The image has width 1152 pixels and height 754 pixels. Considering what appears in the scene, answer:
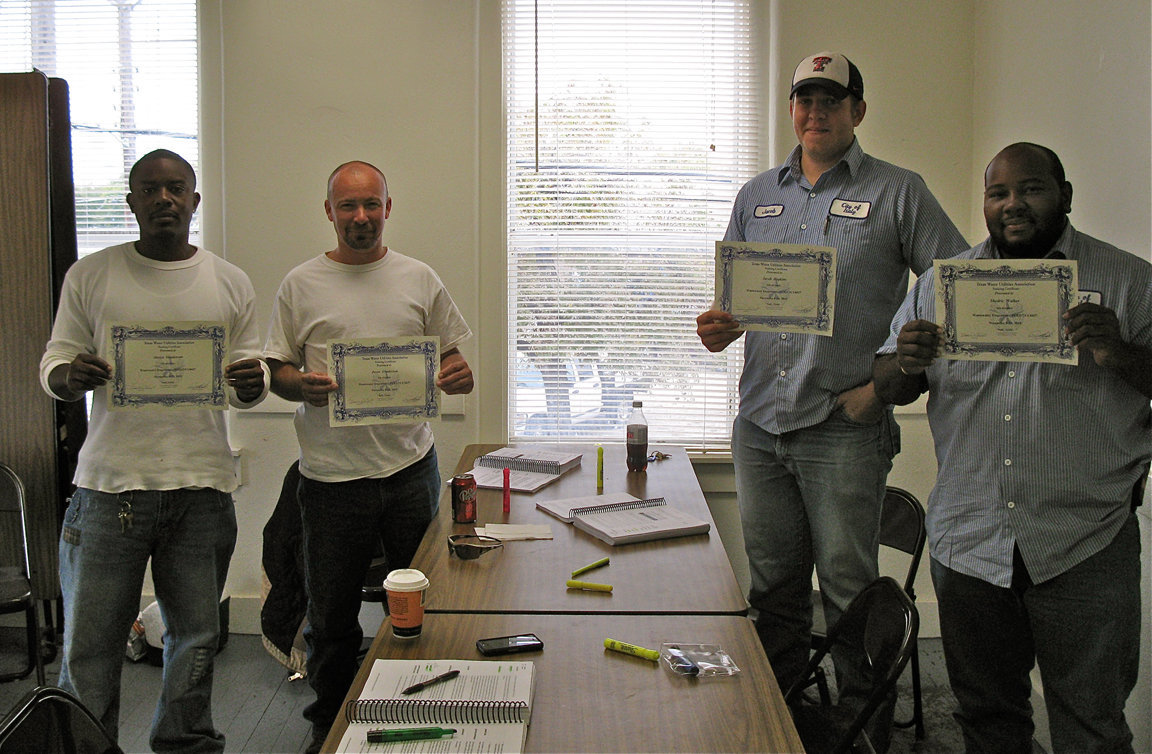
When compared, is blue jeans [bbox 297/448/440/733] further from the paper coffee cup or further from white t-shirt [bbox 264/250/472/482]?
the paper coffee cup

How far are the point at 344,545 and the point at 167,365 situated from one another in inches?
30.4

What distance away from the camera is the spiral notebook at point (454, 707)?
1.29 m

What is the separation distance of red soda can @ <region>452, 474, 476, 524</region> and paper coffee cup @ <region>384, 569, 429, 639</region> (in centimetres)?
73

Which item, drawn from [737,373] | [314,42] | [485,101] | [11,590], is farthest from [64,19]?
[737,373]

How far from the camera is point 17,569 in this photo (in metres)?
3.05

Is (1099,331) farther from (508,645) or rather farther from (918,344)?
(508,645)

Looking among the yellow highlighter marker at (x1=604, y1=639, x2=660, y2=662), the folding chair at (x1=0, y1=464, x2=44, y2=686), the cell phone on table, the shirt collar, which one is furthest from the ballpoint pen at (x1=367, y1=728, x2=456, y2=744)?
the folding chair at (x1=0, y1=464, x2=44, y2=686)

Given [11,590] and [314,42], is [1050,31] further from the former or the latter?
[11,590]

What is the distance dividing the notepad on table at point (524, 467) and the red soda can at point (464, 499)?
35cm

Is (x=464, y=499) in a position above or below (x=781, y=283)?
below

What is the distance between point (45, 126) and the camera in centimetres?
336

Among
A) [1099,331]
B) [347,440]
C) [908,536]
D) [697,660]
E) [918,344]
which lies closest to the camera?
[697,660]

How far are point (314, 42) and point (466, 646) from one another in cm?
296

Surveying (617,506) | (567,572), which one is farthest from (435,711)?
(617,506)
